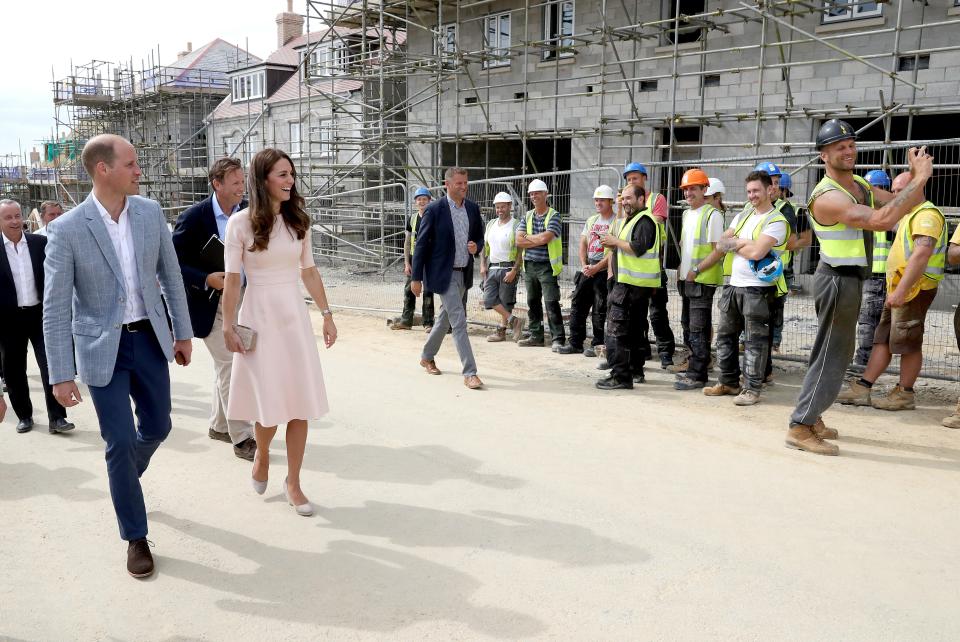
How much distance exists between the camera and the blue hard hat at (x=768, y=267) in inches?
261

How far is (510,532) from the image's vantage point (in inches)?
164

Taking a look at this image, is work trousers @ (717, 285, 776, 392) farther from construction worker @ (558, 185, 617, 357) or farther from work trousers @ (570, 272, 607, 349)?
work trousers @ (570, 272, 607, 349)

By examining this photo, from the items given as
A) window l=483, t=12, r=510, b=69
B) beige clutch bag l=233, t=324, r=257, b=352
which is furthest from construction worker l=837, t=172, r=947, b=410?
window l=483, t=12, r=510, b=69

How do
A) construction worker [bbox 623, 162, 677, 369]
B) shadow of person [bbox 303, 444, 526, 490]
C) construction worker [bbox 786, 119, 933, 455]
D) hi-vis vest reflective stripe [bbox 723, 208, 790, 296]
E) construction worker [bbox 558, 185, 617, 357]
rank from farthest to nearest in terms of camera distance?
construction worker [bbox 558, 185, 617, 357]
construction worker [bbox 623, 162, 677, 369]
hi-vis vest reflective stripe [bbox 723, 208, 790, 296]
construction worker [bbox 786, 119, 933, 455]
shadow of person [bbox 303, 444, 526, 490]

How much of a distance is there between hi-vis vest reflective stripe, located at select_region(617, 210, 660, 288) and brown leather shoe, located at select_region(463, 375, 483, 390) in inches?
64.1

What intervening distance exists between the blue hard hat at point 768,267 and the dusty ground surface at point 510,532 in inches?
42.9

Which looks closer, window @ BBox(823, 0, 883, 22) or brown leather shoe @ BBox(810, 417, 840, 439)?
brown leather shoe @ BBox(810, 417, 840, 439)

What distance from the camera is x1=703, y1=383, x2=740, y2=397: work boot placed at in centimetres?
712

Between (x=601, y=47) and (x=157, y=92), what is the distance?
2389 cm

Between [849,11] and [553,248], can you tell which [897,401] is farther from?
[849,11]

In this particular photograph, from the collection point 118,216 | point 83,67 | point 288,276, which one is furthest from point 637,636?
point 83,67

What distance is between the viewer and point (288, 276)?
430 cm

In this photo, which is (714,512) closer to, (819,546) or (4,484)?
(819,546)

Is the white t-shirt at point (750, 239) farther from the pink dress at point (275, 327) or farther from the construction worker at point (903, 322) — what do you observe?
the pink dress at point (275, 327)
